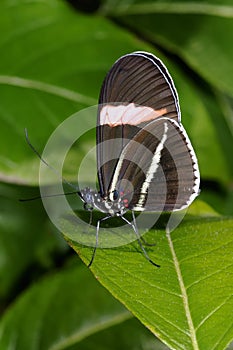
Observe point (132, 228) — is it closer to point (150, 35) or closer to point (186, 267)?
point (186, 267)

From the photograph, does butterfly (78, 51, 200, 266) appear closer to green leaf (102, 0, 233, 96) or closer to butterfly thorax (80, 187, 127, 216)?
butterfly thorax (80, 187, 127, 216)

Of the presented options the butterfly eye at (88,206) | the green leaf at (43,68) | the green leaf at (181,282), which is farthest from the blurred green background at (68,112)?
the green leaf at (181,282)

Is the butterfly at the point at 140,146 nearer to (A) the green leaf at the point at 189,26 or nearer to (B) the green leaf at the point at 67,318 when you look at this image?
(B) the green leaf at the point at 67,318

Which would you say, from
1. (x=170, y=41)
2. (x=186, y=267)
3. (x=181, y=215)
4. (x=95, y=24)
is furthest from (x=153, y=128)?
(x=170, y=41)

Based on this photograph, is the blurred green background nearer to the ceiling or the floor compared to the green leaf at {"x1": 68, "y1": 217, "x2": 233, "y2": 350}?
nearer to the floor

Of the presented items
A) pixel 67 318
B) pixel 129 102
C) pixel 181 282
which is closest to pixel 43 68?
pixel 129 102

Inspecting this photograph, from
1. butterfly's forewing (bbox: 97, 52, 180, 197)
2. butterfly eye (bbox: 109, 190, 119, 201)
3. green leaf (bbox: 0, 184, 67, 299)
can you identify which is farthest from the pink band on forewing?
green leaf (bbox: 0, 184, 67, 299)
